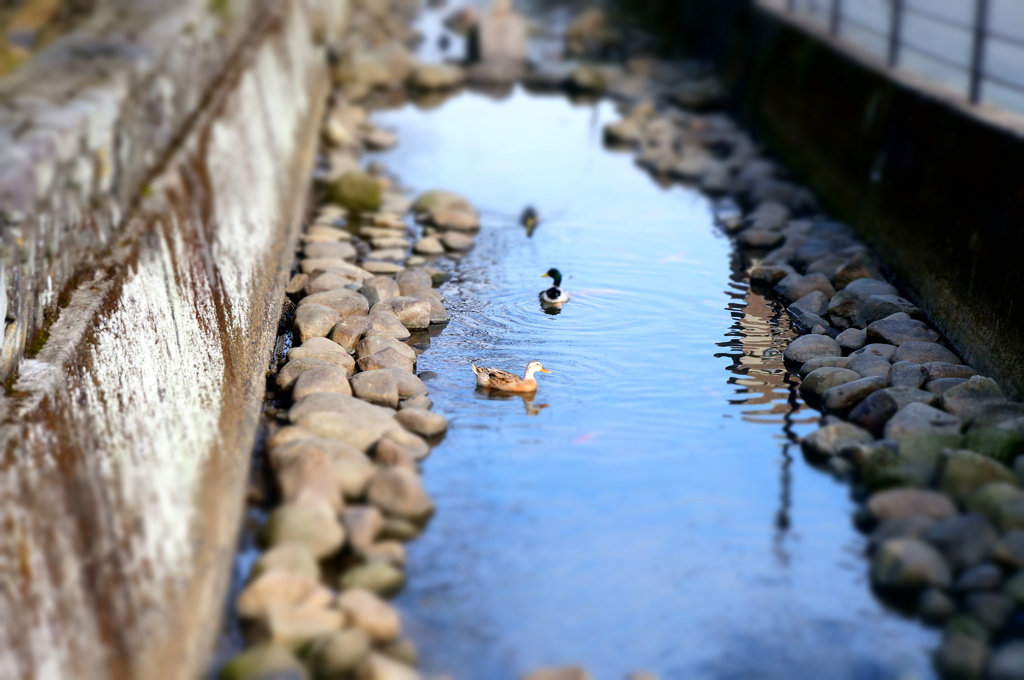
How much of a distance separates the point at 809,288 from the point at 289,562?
4.30 m

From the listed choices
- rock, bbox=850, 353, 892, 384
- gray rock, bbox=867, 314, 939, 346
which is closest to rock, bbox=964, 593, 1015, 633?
rock, bbox=850, 353, 892, 384

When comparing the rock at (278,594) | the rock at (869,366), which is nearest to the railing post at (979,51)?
the rock at (869,366)

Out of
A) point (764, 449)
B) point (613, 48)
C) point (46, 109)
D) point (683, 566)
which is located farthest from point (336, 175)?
point (613, 48)

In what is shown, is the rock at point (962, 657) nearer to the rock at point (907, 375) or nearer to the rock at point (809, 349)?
the rock at point (907, 375)

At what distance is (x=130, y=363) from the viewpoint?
14.8 ft

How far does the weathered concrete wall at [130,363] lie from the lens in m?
3.35

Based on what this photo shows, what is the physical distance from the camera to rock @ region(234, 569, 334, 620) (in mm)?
3811

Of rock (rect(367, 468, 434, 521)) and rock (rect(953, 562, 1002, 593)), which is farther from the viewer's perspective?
rock (rect(367, 468, 434, 521))

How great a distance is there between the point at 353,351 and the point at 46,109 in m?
2.00

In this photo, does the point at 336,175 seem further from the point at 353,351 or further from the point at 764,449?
the point at 764,449

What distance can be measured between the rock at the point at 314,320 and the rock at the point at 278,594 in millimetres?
2436

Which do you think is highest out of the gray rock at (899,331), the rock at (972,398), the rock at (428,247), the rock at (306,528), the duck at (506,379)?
the rock at (972,398)

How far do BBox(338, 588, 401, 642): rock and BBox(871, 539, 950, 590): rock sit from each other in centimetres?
183

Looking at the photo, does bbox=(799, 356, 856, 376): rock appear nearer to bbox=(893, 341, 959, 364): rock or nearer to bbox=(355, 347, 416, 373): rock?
bbox=(893, 341, 959, 364): rock
